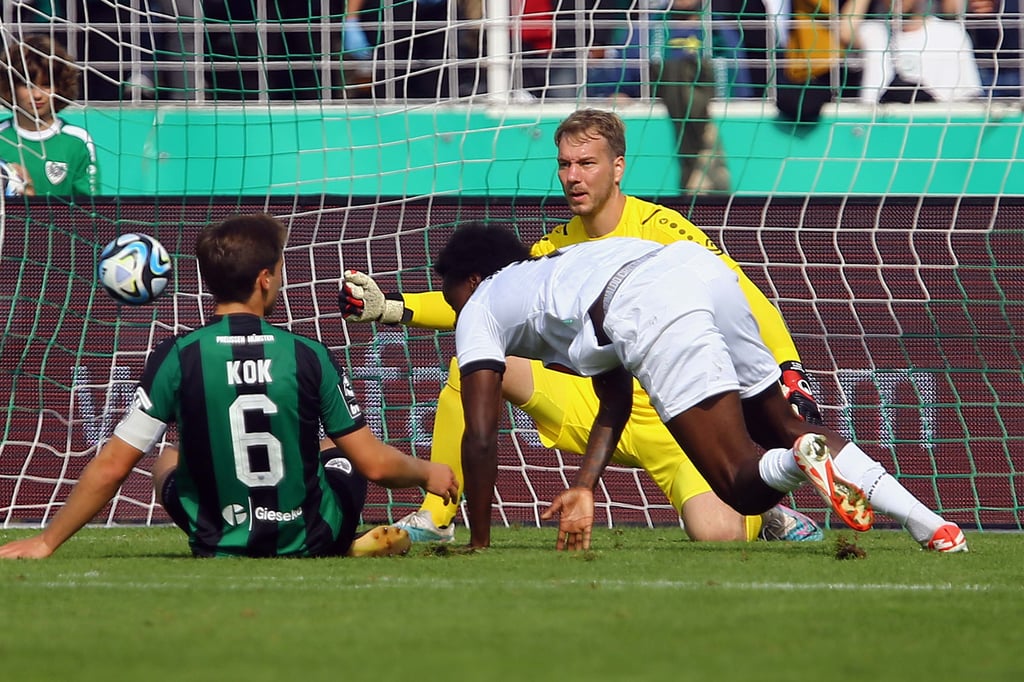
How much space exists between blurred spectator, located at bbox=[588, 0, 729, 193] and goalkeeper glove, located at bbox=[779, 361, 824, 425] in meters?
2.71

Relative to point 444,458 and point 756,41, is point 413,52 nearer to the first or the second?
point 756,41

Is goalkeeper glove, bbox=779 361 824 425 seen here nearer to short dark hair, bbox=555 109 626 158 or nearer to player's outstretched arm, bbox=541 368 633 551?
player's outstretched arm, bbox=541 368 633 551

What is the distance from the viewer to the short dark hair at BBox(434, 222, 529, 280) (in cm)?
591

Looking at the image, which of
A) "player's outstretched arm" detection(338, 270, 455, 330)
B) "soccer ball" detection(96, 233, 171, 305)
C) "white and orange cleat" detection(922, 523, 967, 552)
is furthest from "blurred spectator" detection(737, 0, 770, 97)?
"soccer ball" detection(96, 233, 171, 305)

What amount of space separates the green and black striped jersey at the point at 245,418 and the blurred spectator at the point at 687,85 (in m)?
4.35

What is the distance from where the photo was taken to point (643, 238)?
256 inches

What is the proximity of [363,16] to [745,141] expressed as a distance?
9.50ft

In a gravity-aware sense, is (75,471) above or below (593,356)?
below

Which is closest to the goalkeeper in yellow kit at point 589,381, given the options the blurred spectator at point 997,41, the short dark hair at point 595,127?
the short dark hair at point 595,127

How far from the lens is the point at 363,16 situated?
34.7ft

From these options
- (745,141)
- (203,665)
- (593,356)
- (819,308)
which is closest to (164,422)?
(593,356)

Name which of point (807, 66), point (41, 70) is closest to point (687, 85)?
point (807, 66)

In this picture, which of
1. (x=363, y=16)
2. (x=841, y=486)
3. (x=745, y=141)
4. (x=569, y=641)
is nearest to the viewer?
(x=569, y=641)

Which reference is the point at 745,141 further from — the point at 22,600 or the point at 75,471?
the point at 22,600
